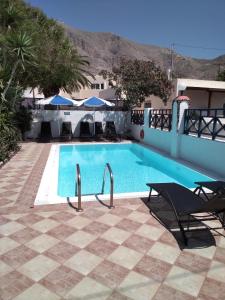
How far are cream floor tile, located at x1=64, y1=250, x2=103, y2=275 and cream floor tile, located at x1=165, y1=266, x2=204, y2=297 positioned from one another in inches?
37.4

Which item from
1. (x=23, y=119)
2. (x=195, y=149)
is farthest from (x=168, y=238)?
(x=23, y=119)

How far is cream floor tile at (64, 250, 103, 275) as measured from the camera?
349 centimetres

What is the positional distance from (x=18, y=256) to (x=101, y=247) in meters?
1.16

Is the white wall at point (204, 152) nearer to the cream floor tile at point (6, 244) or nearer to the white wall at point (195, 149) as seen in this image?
Answer: the white wall at point (195, 149)

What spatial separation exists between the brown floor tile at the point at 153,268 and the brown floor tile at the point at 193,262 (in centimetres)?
21

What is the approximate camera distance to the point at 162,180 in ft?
30.4

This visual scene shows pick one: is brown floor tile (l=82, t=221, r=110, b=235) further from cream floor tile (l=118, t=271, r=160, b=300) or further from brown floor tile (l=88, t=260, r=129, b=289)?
cream floor tile (l=118, t=271, r=160, b=300)

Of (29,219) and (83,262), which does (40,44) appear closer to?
(29,219)

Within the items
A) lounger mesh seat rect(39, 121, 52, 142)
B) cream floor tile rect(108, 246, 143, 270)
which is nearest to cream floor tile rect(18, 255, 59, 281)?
Result: cream floor tile rect(108, 246, 143, 270)

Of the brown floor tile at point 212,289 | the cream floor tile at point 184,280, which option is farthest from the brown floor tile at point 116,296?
the brown floor tile at point 212,289

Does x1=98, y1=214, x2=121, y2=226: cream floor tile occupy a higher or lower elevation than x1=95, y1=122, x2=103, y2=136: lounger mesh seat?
lower

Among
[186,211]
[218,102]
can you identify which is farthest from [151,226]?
[218,102]

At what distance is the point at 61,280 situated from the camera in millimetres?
3279

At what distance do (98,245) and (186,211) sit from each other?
1.45 metres
